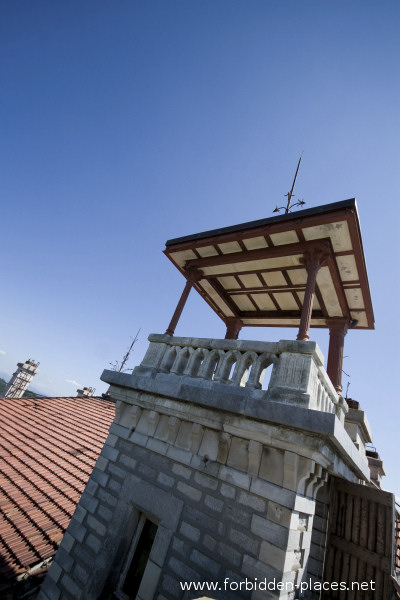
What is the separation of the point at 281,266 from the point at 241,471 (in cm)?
366

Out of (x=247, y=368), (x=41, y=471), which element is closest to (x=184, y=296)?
(x=247, y=368)

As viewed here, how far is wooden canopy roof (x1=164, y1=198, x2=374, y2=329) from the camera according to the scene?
428cm

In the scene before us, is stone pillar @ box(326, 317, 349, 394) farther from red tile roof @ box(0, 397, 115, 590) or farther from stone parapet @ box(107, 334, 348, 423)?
red tile roof @ box(0, 397, 115, 590)

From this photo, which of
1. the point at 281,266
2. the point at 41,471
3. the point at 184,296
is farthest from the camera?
the point at 41,471

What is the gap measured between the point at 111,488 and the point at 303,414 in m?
3.18

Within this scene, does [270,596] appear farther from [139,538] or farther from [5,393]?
[5,393]

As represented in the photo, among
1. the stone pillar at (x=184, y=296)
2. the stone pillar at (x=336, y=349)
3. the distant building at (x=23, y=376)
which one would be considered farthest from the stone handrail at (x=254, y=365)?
the distant building at (x=23, y=376)

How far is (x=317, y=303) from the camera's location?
5.93 metres

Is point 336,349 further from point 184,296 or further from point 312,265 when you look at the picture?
point 184,296

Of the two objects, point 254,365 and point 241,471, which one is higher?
point 254,365

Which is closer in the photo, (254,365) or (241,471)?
(241,471)

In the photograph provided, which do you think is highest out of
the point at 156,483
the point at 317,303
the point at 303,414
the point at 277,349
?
the point at 317,303

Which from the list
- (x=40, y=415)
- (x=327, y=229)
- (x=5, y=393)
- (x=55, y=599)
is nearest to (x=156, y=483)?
(x=55, y=599)

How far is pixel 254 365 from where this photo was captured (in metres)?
3.53
